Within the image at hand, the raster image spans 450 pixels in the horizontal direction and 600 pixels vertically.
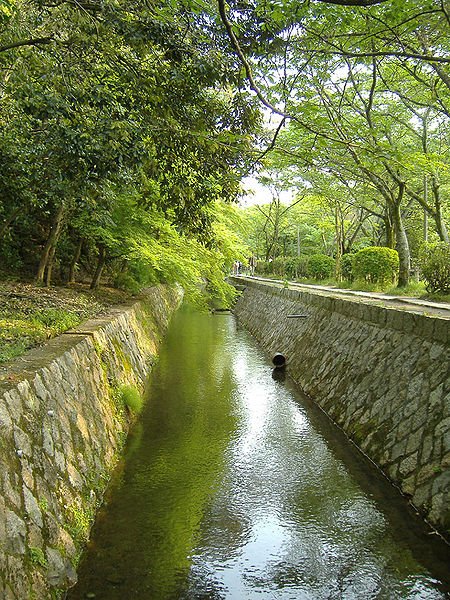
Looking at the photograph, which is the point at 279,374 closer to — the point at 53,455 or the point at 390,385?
the point at 390,385

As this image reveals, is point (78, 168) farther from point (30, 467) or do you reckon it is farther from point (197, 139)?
point (30, 467)

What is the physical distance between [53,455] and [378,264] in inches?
632

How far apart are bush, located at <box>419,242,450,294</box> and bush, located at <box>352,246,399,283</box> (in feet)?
16.5

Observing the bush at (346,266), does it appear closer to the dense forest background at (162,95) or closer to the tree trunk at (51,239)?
the dense forest background at (162,95)

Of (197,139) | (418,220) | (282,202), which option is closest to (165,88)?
(197,139)

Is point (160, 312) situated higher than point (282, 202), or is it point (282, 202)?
point (282, 202)

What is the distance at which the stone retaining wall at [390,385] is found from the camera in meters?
5.92

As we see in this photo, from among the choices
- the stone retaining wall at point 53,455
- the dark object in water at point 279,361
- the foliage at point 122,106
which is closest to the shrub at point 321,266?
the dark object in water at point 279,361

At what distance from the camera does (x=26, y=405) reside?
15.2ft

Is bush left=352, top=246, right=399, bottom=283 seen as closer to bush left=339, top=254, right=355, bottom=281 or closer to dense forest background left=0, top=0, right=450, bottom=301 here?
bush left=339, top=254, right=355, bottom=281

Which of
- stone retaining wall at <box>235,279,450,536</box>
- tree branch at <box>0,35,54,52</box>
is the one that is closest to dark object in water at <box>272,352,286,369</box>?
stone retaining wall at <box>235,279,450,536</box>

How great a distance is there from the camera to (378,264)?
1869 cm

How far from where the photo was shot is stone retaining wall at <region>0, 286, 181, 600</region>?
3730 millimetres

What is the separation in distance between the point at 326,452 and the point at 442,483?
2.73 metres
